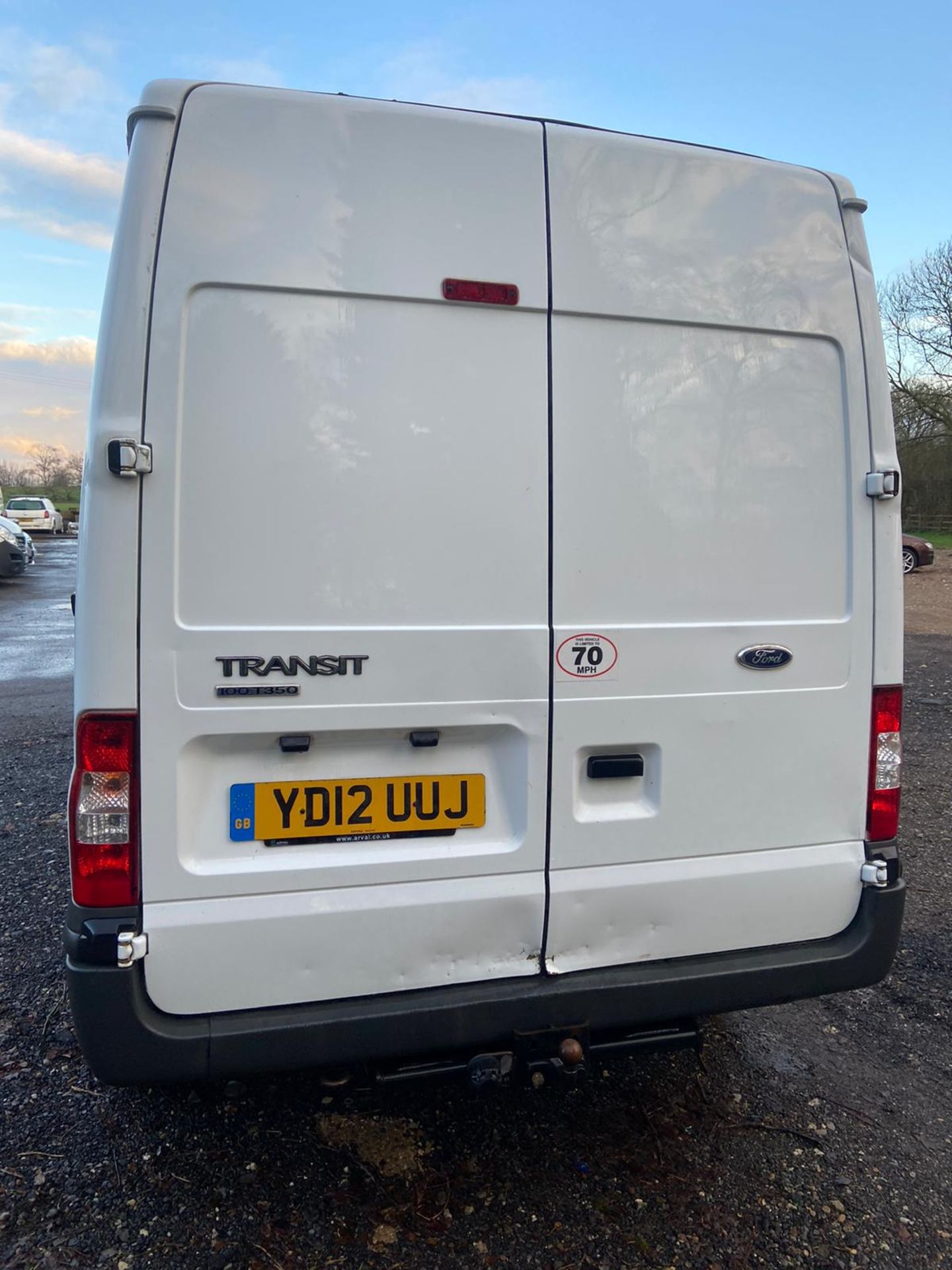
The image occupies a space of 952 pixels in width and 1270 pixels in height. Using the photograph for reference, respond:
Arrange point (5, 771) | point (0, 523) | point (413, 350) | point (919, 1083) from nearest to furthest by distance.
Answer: point (413, 350) → point (919, 1083) → point (5, 771) → point (0, 523)

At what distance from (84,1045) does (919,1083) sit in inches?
106

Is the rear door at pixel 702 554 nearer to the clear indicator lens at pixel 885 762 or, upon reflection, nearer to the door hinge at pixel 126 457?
the clear indicator lens at pixel 885 762

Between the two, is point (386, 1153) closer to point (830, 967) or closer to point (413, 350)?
point (830, 967)

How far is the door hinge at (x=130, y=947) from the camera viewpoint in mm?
2029

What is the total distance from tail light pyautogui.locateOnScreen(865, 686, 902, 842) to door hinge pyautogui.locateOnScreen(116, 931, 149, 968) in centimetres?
204

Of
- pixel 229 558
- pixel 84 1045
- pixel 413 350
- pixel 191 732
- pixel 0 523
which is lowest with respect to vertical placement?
pixel 84 1045

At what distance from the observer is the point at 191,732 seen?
6.72 feet

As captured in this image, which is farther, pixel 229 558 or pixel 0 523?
pixel 0 523

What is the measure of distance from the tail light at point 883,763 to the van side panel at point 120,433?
2072 millimetres

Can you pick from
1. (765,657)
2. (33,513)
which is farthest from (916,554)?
(33,513)

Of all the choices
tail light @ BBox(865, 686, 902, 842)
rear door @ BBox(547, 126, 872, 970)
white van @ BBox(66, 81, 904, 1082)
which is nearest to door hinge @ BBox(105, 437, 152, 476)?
white van @ BBox(66, 81, 904, 1082)

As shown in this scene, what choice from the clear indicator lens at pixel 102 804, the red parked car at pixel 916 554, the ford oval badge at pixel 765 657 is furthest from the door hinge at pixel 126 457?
the red parked car at pixel 916 554

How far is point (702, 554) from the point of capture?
7.79 ft

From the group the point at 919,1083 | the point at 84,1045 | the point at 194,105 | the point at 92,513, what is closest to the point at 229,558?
the point at 92,513
